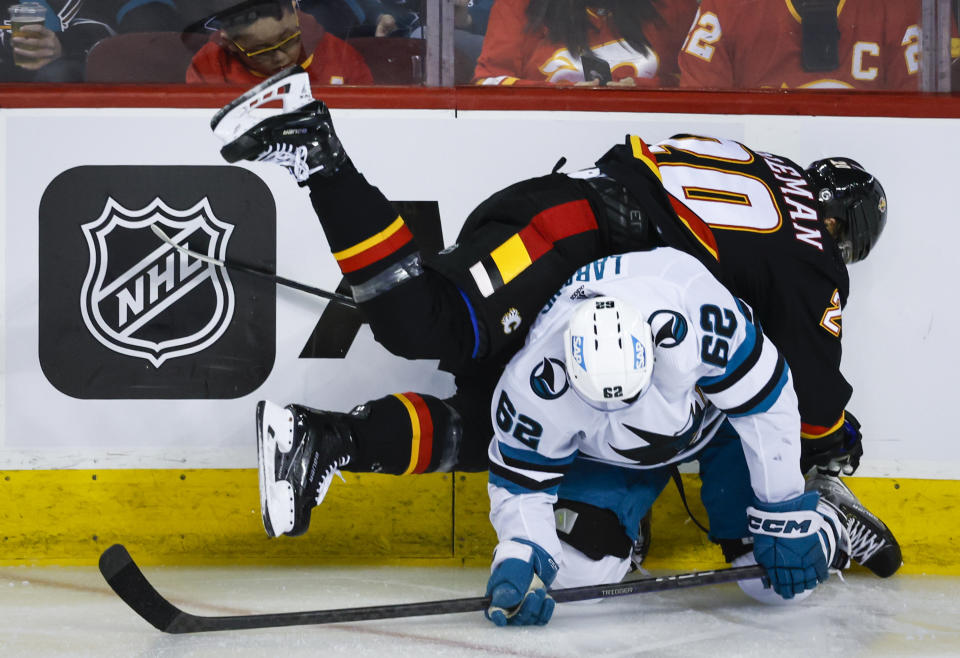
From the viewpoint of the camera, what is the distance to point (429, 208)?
9.21ft

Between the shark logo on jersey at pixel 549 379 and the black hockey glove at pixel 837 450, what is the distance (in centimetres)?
77

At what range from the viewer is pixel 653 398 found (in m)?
2.06

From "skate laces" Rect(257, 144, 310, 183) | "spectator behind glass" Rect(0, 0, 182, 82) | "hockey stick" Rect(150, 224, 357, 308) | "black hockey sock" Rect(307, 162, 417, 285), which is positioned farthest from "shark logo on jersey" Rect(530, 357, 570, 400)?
"spectator behind glass" Rect(0, 0, 182, 82)

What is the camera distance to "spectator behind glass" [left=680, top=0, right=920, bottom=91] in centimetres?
288

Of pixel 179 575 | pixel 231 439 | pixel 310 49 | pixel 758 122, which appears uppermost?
pixel 310 49

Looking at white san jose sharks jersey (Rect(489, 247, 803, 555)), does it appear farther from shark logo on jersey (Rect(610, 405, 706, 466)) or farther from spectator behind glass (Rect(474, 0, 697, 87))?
spectator behind glass (Rect(474, 0, 697, 87))


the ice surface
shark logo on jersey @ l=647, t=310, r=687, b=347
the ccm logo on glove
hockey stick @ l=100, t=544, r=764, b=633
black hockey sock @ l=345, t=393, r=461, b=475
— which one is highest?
shark logo on jersey @ l=647, t=310, r=687, b=347

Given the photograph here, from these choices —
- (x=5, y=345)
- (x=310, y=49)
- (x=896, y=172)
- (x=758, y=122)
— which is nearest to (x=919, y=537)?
(x=896, y=172)

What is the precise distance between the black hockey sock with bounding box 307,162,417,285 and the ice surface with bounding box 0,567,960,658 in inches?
28.6

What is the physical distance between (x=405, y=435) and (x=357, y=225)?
59 centimetres

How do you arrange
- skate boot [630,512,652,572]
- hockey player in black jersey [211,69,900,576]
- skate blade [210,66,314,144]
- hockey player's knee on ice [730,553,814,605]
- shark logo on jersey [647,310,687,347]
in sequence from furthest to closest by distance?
skate boot [630,512,652,572] → hockey player's knee on ice [730,553,814,605] → hockey player in black jersey [211,69,900,576] → shark logo on jersey [647,310,687,347] → skate blade [210,66,314,144]

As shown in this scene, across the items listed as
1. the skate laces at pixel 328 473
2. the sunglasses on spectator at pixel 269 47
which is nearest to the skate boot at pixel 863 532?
the skate laces at pixel 328 473

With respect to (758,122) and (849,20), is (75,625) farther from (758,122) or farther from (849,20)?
(849,20)

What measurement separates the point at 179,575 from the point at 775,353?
1.56 m
